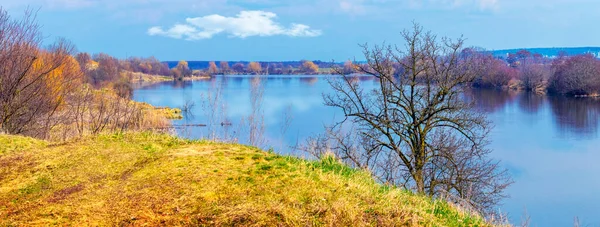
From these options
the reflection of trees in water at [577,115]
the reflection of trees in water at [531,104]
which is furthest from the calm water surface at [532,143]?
the reflection of trees in water at [531,104]

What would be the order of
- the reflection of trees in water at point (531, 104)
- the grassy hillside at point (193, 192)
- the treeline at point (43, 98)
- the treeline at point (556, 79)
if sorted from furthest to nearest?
the treeline at point (556, 79), the reflection of trees in water at point (531, 104), the treeline at point (43, 98), the grassy hillside at point (193, 192)

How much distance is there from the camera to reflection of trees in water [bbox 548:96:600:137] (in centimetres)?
2986

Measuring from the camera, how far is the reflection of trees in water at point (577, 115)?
29.9m

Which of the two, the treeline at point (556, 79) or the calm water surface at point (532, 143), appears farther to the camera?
the treeline at point (556, 79)

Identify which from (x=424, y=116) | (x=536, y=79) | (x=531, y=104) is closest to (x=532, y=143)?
(x=424, y=116)

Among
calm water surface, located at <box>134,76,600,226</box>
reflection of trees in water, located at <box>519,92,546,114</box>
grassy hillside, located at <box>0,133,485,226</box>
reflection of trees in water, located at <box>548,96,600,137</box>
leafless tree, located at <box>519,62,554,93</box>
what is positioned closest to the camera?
grassy hillside, located at <box>0,133,485,226</box>

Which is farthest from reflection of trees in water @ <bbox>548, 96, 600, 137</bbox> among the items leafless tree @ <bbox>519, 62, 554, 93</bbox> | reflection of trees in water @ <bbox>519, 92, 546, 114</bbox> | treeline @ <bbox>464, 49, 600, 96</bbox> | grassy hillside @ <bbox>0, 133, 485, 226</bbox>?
grassy hillside @ <bbox>0, 133, 485, 226</bbox>

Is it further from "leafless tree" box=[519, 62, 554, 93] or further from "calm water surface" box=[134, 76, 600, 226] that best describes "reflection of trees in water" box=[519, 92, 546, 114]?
"leafless tree" box=[519, 62, 554, 93]

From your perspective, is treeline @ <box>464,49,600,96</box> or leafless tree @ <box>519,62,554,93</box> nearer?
treeline @ <box>464,49,600,96</box>

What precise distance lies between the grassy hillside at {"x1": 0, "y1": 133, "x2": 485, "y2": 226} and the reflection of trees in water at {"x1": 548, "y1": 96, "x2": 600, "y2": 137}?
1134 inches

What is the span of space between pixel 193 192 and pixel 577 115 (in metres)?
39.6

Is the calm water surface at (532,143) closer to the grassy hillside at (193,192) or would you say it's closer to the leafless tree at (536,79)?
the grassy hillside at (193,192)

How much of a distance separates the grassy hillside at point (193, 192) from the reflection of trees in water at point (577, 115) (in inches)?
1134

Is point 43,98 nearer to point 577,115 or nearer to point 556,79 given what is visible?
point 577,115
